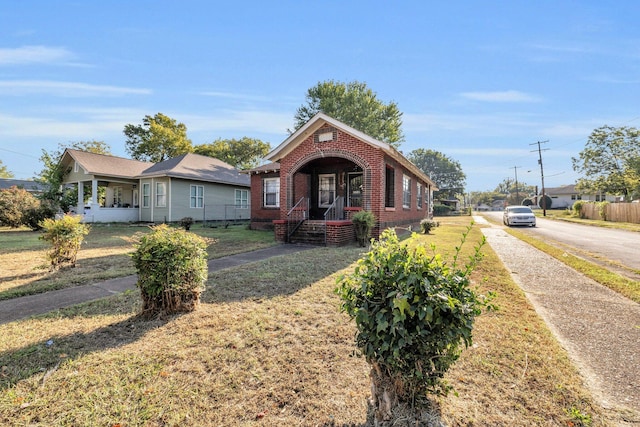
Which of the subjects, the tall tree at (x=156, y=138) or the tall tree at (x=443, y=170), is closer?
the tall tree at (x=156, y=138)

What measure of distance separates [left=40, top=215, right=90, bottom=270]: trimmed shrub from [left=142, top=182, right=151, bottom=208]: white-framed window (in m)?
14.3

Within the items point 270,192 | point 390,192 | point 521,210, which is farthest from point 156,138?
point 521,210

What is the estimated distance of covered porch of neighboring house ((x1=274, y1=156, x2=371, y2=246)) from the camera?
11.6 meters

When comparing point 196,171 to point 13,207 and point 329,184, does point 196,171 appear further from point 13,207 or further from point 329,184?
point 329,184

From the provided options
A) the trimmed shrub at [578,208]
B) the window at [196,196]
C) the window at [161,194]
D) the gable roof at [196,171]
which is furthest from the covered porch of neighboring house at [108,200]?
the trimmed shrub at [578,208]

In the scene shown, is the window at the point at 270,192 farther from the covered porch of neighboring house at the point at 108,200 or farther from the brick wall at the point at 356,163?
the covered porch of neighboring house at the point at 108,200

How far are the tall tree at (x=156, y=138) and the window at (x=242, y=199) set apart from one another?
20374mm

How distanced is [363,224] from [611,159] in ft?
153

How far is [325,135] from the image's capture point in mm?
11891

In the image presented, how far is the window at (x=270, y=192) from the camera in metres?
16.9

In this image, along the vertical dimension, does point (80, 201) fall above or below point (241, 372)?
above

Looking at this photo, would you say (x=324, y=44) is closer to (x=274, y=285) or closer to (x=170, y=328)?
(x=274, y=285)

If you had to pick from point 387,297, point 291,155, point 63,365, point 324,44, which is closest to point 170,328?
point 63,365

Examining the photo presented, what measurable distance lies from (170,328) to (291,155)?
387 inches
